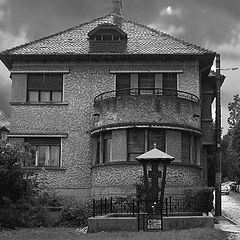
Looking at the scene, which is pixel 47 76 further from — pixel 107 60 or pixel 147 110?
pixel 147 110

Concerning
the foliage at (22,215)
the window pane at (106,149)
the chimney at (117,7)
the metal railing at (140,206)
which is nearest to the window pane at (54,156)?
the window pane at (106,149)

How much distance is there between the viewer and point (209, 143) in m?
31.8

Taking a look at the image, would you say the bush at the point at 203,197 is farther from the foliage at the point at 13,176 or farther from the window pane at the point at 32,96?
the window pane at the point at 32,96

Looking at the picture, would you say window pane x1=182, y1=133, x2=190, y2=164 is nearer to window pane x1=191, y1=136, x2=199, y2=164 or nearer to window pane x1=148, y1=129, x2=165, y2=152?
window pane x1=191, y1=136, x2=199, y2=164

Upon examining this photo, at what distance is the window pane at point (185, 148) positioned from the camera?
28.1m

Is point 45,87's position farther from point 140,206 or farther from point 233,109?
point 233,109

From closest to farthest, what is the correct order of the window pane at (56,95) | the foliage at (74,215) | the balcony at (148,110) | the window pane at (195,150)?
the foliage at (74,215) < the balcony at (148,110) < the window pane at (195,150) < the window pane at (56,95)

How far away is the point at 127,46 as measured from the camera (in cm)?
3131

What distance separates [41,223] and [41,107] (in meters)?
10.1

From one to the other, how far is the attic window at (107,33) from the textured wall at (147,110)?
15.4ft

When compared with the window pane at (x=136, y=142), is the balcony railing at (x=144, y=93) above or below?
above

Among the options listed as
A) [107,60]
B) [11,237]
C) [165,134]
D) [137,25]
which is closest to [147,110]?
[165,134]

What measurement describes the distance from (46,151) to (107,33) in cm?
760

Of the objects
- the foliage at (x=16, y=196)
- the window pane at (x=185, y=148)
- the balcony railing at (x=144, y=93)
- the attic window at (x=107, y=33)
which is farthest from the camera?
the attic window at (x=107, y=33)
